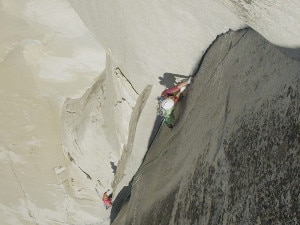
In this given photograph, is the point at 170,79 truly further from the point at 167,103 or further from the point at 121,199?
the point at 121,199

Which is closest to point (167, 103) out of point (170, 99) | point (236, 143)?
point (170, 99)

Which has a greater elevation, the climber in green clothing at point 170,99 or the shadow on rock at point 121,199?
the climber in green clothing at point 170,99

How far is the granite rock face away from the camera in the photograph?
1546mm

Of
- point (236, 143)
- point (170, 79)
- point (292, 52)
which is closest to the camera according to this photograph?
point (292, 52)

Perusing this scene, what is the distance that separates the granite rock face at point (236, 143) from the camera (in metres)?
1.55

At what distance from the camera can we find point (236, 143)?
6.34ft

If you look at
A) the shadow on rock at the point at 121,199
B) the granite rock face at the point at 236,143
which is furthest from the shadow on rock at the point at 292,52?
the shadow on rock at the point at 121,199

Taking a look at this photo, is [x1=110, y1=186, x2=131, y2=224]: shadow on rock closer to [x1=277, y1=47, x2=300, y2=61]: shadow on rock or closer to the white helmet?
the white helmet

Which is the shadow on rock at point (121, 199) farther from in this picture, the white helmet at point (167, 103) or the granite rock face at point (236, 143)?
the white helmet at point (167, 103)

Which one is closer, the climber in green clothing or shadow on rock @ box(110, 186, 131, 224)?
the climber in green clothing

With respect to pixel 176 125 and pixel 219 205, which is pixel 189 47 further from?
pixel 219 205

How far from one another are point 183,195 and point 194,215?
32cm

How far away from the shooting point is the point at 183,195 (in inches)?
96.1

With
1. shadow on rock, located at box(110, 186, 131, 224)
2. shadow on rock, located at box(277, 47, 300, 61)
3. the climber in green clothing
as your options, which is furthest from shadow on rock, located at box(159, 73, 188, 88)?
shadow on rock, located at box(110, 186, 131, 224)
